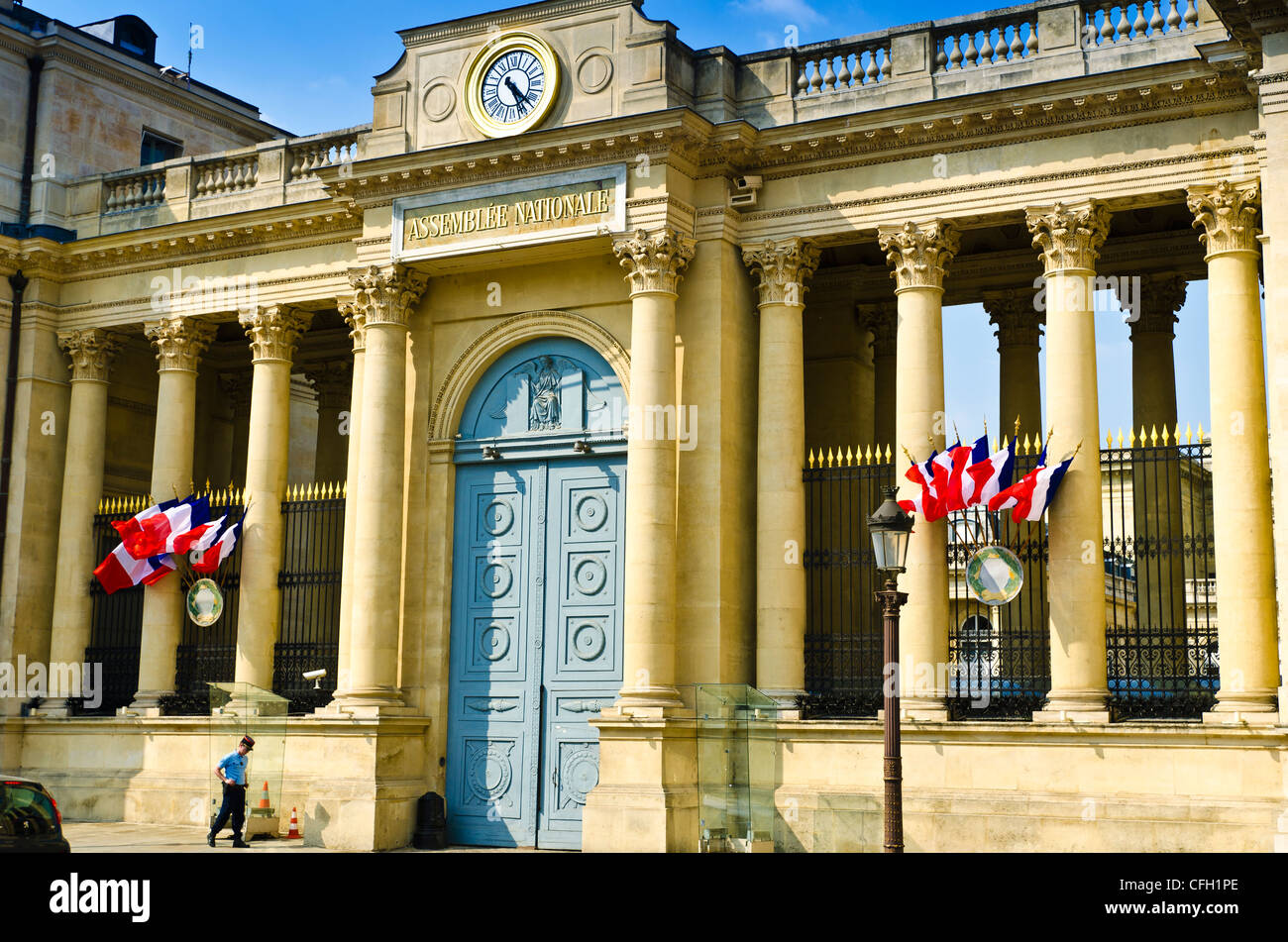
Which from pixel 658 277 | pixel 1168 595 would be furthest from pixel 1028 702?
pixel 658 277

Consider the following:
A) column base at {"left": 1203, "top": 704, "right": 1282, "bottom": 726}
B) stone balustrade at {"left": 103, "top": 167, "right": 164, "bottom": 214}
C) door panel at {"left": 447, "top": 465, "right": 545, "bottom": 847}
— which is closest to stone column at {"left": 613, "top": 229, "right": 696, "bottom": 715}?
door panel at {"left": 447, "top": 465, "right": 545, "bottom": 847}

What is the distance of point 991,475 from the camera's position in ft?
70.6

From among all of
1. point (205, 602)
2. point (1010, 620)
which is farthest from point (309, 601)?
point (1010, 620)

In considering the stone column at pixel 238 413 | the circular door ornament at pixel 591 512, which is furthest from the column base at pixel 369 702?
the stone column at pixel 238 413

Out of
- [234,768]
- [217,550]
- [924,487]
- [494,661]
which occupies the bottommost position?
[234,768]

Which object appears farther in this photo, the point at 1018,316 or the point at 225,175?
the point at 225,175

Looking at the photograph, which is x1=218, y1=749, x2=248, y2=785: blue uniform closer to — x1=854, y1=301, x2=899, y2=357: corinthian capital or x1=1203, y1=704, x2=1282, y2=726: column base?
x1=854, y1=301, x2=899, y2=357: corinthian capital

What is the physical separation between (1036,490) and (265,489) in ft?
44.6

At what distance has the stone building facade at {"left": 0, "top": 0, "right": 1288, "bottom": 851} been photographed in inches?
811

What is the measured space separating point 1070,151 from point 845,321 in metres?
6.64

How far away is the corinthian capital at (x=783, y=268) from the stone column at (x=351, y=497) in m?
6.92

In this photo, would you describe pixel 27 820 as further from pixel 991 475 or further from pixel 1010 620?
pixel 1010 620

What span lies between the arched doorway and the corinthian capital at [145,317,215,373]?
21.4 feet

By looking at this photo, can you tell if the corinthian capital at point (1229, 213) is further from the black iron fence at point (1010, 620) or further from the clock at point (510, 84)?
the clock at point (510, 84)
